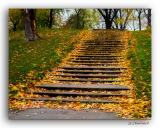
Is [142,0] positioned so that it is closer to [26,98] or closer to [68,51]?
[68,51]

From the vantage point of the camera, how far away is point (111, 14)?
831cm

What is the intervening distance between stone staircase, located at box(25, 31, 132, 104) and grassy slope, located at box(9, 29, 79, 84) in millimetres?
160

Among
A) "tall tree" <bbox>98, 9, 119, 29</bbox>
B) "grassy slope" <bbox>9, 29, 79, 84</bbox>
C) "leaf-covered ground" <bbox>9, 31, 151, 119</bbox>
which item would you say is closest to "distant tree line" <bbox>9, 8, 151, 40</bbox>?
"tall tree" <bbox>98, 9, 119, 29</bbox>

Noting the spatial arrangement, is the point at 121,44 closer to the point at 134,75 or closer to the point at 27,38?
the point at 134,75

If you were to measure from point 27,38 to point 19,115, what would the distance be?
115cm

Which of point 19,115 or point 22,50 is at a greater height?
point 22,50

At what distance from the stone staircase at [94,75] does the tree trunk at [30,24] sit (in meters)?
0.60

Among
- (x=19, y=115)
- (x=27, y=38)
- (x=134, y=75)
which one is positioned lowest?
(x=19, y=115)

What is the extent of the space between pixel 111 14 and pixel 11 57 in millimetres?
1508

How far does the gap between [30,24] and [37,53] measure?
442mm

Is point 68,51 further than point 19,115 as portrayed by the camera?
Yes

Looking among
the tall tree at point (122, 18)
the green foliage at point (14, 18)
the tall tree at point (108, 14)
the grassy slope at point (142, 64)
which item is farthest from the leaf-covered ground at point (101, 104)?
the green foliage at point (14, 18)

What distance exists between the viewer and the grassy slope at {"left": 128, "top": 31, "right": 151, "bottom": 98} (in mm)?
8250

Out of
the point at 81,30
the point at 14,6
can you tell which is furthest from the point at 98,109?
the point at 14,6
